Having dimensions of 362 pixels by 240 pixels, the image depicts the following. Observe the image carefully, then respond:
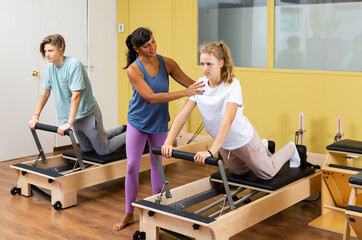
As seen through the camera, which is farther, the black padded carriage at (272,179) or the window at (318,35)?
the window at (318,35)

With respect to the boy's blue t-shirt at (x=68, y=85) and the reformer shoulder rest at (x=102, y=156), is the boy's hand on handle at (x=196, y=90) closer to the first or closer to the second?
the boy's blue t-shirt at (x=68, y=85)

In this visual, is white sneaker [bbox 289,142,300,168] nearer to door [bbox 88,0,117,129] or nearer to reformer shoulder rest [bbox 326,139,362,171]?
reformer shoulder rest [bbox 326,139,362,171]

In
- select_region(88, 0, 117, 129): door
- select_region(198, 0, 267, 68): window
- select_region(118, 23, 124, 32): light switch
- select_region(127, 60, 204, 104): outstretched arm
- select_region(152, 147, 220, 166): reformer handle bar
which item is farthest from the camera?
select_region(118, 23, 124, 32): light switch

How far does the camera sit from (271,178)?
3.18m

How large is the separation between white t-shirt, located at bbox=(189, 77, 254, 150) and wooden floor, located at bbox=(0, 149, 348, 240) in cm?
59

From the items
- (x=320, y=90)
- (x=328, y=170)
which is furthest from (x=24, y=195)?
(x=320, y=90)

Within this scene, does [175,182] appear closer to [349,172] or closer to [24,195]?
[24,195]

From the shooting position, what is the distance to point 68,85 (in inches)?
141

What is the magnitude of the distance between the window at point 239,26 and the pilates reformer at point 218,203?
4.62ft

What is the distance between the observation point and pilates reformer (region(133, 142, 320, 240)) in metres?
2.56

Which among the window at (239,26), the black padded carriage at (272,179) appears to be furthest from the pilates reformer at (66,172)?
the window at (239,26)

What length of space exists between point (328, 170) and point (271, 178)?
A: 1.20ft

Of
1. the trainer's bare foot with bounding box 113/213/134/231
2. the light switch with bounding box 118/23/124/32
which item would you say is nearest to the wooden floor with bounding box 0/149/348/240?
the trainer's bare foot with bounding box 113/213/134/231

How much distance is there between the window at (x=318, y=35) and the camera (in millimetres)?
4020
